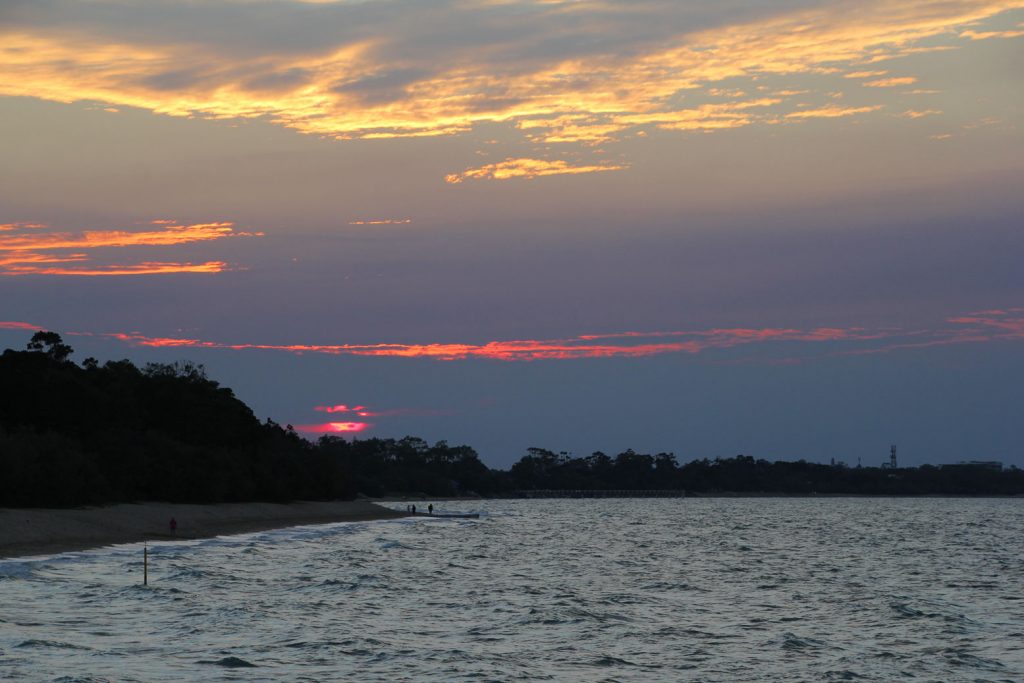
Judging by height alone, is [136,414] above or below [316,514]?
above

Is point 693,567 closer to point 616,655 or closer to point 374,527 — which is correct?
point 616,655

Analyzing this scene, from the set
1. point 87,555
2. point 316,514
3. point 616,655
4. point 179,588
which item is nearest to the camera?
point 616,655

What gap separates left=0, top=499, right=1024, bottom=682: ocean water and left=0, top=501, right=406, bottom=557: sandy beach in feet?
13.7

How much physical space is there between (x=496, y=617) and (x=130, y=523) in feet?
188

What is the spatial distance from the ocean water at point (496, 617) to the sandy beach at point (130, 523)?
164 inches

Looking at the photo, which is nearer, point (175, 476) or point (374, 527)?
point (175, 476)

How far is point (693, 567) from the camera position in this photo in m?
79.1

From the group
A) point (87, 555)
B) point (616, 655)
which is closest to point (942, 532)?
point (87, 555)

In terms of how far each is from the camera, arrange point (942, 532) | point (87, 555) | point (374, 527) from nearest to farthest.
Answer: point (87, 555) → point (374, 527) → point (942, 532)

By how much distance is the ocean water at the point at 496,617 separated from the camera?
34750mm

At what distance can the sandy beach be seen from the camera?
72.8m

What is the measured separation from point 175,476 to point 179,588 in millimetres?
75777

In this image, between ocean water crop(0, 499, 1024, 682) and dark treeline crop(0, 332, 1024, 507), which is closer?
ocean water crop(0, 499, 1024, 682)

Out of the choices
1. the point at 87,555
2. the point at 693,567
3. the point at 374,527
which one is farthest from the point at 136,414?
the point at 693,567
